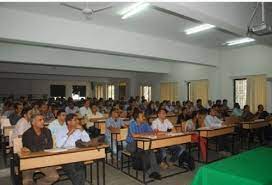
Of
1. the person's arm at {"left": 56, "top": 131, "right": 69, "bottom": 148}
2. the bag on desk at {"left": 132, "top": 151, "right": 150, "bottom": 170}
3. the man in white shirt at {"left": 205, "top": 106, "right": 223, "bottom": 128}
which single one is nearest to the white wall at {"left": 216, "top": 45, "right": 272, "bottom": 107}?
the man in white shirt at {"left": 205, "top": 106, "right": 223, "bottom": 128}

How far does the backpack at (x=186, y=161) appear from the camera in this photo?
5160 millimetres

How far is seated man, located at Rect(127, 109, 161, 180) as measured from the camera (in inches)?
183

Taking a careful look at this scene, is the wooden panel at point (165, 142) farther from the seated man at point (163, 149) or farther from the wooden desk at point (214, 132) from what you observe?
the wooden desk at point (214, 132)

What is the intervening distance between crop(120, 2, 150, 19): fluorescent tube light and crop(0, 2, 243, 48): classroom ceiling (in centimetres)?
14

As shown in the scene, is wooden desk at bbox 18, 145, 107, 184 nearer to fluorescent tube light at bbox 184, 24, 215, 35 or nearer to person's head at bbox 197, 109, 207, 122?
person's head at bbox 197, 109, 207, 122

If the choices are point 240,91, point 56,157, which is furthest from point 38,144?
point 240,91

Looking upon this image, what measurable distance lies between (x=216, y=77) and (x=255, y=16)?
5571 mm

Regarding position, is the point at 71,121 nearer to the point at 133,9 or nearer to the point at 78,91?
the point at 133,9

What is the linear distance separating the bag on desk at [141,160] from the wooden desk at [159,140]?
0.43 feet

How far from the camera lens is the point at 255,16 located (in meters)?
5.44

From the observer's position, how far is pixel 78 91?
2027 cm

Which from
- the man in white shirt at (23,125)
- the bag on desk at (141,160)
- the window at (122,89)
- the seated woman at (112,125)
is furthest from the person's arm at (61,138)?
the window at (122,89)

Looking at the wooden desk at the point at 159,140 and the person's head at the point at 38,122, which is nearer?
the person's head at the point at 38,122

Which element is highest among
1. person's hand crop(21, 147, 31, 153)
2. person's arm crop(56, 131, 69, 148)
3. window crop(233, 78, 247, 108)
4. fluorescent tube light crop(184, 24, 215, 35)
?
fluorescent tube light crop(184, 24, 215, 35)
